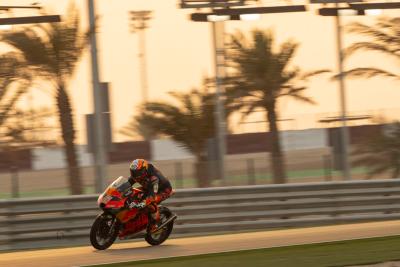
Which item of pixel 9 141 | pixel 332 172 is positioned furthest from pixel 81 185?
pixel 9 141

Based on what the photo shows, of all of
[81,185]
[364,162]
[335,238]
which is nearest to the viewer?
[335,238]

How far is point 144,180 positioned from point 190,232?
246 centimetres

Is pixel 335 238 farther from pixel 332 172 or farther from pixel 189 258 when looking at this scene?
pixel 332 172

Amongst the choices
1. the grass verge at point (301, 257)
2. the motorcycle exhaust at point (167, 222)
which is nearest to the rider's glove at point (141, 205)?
the motorcycle exhaust at point (167, 222)

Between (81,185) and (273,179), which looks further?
(273,179)

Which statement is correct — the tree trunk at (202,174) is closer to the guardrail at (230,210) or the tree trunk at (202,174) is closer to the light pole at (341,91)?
the light pole at (341,91)

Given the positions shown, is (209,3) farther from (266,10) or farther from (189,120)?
(189,120)

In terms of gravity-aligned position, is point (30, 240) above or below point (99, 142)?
below

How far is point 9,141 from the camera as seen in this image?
111 feet

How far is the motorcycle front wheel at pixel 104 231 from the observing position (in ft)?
53.7

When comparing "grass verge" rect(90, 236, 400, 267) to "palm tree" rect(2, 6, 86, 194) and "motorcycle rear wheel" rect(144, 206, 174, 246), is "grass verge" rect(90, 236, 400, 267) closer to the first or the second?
"motorcycle rear wheel" rect(144, 206, 174, 246)

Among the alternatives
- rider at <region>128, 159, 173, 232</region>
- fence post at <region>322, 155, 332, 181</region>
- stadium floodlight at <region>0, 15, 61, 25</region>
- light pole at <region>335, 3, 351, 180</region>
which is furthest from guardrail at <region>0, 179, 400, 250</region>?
light pole at <region>335, 3, 351, 180</region>

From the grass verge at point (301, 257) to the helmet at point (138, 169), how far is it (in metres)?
2.55

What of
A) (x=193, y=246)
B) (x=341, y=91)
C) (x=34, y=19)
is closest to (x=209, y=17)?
(x=34, y=19)
